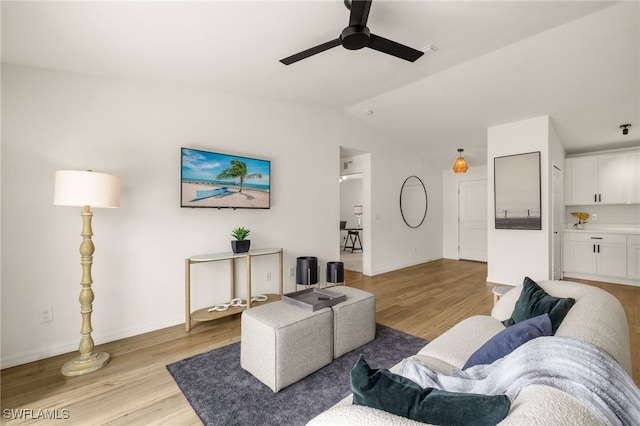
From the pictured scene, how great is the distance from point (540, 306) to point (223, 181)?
9.70 feet

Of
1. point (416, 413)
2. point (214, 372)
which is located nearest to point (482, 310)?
point (214, 372)

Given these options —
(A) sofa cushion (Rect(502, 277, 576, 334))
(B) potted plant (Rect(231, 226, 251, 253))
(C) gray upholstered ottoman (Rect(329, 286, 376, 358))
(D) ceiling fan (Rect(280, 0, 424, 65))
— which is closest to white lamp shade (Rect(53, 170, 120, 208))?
(B) potted plant (Rect(231, 226, 251, 253))

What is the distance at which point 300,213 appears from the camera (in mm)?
4035

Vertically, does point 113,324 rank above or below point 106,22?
below

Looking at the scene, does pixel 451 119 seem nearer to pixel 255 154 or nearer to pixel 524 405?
pixel 255 154

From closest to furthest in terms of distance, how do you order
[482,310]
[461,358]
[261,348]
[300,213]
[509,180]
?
1. [461,358]
2. [261,348]
3. [482,310]
4. [300,213]
5. [509,180]

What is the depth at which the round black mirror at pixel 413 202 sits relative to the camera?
19.3ft

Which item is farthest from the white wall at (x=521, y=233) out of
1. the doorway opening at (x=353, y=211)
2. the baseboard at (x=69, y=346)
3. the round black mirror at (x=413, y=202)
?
the baseboard at (x=69, y=346)

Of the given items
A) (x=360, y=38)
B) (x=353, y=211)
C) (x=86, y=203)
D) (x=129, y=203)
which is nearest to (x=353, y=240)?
(x=353, y=211)

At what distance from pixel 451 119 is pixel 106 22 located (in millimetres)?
4261

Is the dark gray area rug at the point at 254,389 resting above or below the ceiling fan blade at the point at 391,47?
below

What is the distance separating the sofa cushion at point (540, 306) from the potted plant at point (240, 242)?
2.43 metres

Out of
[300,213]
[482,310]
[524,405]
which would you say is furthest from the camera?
[300,213]

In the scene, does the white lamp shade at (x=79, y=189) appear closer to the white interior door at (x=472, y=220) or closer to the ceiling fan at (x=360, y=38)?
the ceiling fan at (x=360, y=38)
